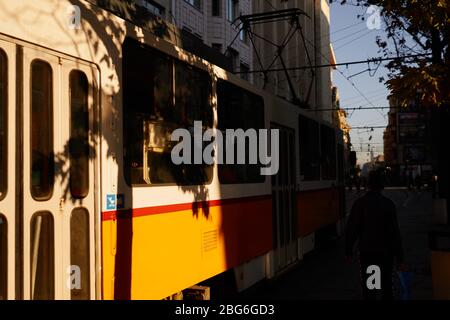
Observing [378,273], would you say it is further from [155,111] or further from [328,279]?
[328,279]

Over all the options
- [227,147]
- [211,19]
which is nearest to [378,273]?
[227,147]

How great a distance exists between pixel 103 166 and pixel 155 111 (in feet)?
3.21

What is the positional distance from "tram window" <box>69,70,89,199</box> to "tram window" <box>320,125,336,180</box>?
9.01 metres

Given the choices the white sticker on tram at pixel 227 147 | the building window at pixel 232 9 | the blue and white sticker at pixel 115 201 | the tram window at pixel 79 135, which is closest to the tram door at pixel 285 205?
the white sticker on tram at pixel 227 147

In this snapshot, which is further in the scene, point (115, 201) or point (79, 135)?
point (115, 201)

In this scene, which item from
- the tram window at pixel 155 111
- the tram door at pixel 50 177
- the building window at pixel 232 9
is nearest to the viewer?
the tram door at pixel 50 177

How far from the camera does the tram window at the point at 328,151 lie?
1294 cm

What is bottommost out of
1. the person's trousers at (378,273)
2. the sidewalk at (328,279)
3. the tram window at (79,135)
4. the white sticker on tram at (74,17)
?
the sidewalk at (328,279)

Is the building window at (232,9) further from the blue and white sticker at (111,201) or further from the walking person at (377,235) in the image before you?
the blue and white sticker at (111,201)

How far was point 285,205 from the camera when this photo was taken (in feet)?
30.8

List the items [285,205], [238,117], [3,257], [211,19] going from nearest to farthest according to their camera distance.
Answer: [3,257]
[238,117]
[285,205]
[211,19]
